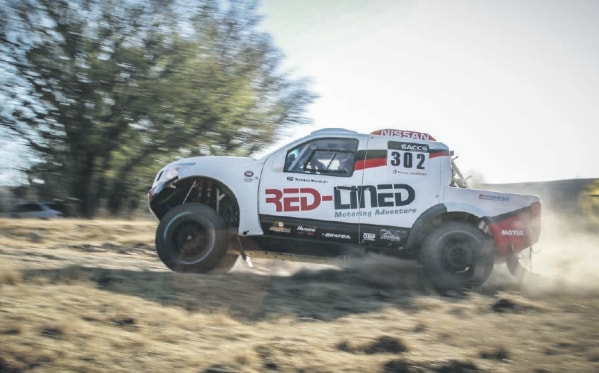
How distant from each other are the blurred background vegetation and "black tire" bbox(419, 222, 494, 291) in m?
A: 11.0

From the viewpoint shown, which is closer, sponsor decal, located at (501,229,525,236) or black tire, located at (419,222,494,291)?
black tire, located at (419,222,494,291)

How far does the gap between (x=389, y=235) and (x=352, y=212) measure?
1.89 ft

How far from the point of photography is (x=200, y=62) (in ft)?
53.2

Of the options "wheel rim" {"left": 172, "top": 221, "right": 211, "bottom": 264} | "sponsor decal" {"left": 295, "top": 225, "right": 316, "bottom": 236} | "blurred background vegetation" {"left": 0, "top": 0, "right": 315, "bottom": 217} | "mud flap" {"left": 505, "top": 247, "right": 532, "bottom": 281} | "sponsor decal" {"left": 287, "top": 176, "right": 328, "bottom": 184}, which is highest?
"blurred background vegetation" {"left": 0, "top": 0, "right": 315, "bottom": 217}

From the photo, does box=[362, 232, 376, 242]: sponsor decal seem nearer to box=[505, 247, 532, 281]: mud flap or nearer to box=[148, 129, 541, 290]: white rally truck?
box=[148, 129, 541, 290]: white rally truck

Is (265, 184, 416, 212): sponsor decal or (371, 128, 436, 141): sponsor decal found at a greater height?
(371, 128, 436, 141): sponsor decal

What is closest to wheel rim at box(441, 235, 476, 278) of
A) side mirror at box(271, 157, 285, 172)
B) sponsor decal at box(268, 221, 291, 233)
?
sponsor decal at box(268, 221, 291, 233)

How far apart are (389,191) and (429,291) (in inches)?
55.1

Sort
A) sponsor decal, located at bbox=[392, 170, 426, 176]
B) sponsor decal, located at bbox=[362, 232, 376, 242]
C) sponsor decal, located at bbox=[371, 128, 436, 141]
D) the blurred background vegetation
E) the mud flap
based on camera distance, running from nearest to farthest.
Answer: sponsor decal, located at bbox=[362, 232, 376, 242] → sponsor decal, located at bbox=[392, 170, 426, 176] → sponsor decal, located at bbox=[371, 128, 436, 141] → the mud flap → the blurred background vegetation

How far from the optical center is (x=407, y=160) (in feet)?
22.2

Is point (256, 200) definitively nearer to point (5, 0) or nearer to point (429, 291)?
point (429, 291)

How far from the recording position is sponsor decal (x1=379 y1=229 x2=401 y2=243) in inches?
262

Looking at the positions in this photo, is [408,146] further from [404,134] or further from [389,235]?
[389,235]

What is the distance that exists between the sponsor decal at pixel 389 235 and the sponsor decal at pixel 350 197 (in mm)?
248
